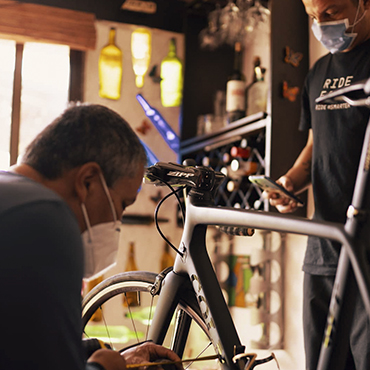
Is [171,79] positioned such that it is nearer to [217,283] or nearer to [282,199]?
[282,199]

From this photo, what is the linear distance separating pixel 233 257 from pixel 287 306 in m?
0.42

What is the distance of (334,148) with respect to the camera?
1352mm

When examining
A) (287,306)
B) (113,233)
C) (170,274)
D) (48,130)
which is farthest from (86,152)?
(287,306)

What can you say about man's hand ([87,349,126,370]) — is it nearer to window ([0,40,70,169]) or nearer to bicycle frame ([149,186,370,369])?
bicycle frame ([149,186,370,369])

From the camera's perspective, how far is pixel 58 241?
0.70 m

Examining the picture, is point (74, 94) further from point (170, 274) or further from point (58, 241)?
point (58, 241)

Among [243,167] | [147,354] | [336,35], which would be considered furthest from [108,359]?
[243,167]

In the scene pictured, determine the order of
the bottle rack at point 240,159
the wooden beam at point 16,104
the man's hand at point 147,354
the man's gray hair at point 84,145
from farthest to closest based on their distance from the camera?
1. the wooden beam at point 16,104
2. the bottle rack at point 240,159
3. the man's hand at point 147,354
4. the man's gray hair at point 84,145

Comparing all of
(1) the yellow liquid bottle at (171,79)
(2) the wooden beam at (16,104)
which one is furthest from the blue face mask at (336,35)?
(2) the wooden beam at (16,104)

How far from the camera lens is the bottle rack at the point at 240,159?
2.38 meters

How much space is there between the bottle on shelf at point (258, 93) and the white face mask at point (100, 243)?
164 cm

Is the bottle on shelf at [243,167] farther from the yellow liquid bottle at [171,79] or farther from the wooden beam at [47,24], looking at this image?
the wooden beam at [47,24]

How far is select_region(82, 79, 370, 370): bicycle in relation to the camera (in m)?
0.83

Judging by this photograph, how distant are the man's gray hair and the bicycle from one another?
261mm
